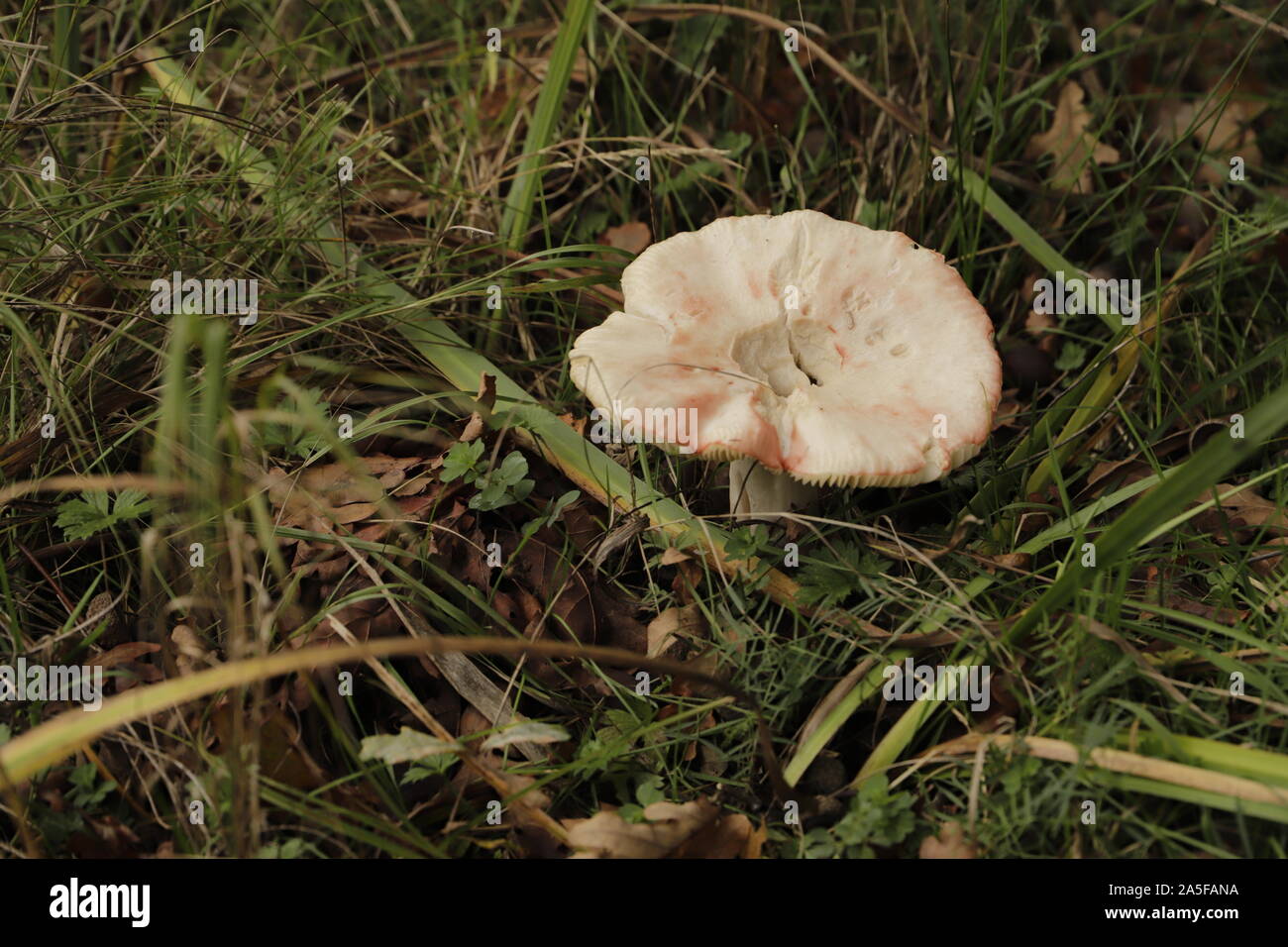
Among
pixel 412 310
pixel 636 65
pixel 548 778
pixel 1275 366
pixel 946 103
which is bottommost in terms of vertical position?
pixel 548 778

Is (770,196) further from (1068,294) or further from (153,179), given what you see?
(153,179)

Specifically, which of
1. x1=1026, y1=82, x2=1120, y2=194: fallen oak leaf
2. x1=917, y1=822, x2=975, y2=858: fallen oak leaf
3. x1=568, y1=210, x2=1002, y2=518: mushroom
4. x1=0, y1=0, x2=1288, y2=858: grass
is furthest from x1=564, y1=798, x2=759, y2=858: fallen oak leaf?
x1=1026, y1=82, x2=1120, y2=194: fallen oak leaf

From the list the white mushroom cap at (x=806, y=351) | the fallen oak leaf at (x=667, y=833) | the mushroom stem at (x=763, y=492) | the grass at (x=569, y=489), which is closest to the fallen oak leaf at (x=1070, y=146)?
the grass at (x=569, y=489)

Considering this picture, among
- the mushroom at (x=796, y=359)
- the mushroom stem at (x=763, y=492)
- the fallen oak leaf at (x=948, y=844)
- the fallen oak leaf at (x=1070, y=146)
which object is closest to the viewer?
the fallen oak leaf at (x=948, y=844)

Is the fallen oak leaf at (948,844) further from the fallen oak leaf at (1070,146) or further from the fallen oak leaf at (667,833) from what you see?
the fallen oak leaf at (1070,146)
